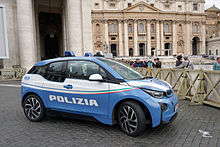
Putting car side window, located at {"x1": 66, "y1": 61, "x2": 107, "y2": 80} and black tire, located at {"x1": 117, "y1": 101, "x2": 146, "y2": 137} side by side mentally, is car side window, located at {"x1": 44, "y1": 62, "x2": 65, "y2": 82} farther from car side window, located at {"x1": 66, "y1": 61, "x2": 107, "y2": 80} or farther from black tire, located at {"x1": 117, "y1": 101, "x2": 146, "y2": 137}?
black tire, located at {"x1": 117, "y1": 101, "x2": 146, "y2": 137}

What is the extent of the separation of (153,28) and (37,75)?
71210 millimetres

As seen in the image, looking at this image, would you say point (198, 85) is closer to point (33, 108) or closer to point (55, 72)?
point (55, 72)

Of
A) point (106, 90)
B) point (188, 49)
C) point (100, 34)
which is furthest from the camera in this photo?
point (188, 49)

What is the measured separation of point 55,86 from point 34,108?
1080 millimetres

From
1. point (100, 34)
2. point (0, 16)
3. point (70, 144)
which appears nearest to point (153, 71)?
point (70, 144)

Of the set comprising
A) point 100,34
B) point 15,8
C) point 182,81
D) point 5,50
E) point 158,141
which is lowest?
point 158,141

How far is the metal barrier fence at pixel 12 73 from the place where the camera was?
60.0ft


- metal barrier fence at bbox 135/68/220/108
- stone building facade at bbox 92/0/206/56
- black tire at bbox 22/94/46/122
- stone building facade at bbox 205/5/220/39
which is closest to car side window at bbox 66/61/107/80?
black tire at bbox 22/94/46/122

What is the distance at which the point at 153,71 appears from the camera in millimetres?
10906

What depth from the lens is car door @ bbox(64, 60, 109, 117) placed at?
4168 millimetres

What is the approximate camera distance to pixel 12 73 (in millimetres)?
18516

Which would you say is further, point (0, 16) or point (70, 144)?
point (0, 16)

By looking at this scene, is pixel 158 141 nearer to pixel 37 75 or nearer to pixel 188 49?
pixel 37 75

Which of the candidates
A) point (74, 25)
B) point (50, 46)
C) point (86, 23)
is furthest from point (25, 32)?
point (50, 46)
